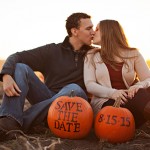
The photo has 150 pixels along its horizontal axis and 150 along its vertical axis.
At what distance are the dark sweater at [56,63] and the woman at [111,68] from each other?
1.01 feet

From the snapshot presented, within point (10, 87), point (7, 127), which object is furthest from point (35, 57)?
point (7, 127)

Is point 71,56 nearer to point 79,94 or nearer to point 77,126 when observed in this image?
point 79,94

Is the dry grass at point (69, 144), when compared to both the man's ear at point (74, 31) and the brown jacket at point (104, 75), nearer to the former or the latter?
the brown jacket at point (104, 75)

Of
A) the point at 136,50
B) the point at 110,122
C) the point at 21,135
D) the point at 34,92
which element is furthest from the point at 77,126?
the point at 136,50

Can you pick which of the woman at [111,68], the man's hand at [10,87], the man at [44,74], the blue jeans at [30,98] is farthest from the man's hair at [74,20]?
the man's hand at [10,87]

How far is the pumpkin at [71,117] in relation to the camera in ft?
12.8

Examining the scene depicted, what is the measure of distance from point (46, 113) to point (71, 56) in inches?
35.5

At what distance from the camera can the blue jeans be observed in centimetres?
402

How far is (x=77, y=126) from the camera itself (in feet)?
12.8

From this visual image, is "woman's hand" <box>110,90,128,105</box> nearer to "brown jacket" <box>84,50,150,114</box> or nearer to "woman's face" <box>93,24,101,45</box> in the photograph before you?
"brown jacket" <box>84,50,150,114</box>

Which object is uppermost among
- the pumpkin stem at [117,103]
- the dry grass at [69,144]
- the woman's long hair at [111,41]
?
the woman's long hair at [111,41]

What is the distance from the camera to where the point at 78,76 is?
15.5 feet

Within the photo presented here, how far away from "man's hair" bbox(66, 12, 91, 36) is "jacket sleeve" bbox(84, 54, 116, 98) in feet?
2.94

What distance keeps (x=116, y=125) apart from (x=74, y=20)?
207cm
